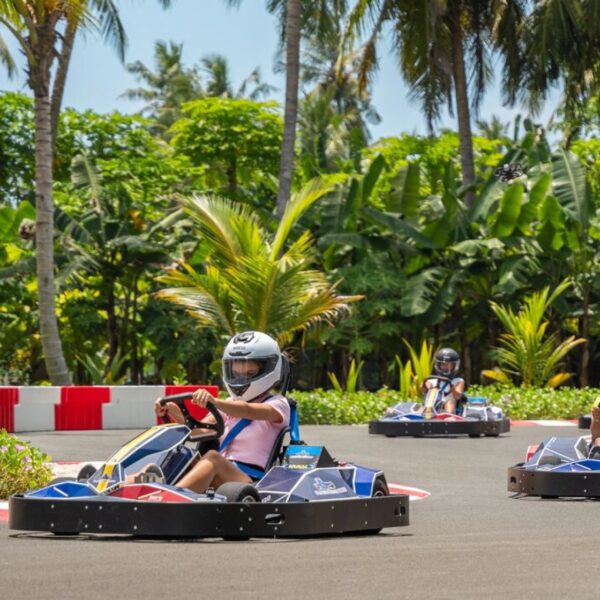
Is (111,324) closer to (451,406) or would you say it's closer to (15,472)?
(451,406)

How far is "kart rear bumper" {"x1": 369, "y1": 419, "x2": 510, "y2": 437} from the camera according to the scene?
1808cm

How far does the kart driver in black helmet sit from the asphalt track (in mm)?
7821

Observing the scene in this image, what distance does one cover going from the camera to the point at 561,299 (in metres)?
27.0

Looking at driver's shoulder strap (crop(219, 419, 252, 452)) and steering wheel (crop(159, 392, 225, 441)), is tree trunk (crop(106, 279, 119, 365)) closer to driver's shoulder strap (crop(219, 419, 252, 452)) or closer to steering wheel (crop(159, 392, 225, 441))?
driver's shoulder strap (crop(219, 419, 252, 452))

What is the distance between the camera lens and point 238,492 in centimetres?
734

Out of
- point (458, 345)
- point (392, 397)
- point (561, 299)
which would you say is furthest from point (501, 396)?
point (458, 345)

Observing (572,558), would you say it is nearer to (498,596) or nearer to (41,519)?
(498,596)

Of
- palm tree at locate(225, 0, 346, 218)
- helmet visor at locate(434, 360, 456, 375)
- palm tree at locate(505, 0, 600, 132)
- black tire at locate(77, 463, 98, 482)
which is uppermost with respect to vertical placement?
palm tree at locate(505, 0, 600, 132)

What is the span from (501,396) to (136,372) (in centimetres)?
1124


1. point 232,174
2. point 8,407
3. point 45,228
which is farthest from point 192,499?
point 232,174

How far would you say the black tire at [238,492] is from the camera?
7344 millimetres

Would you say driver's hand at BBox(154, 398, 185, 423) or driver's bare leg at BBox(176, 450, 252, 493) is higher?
driver's hand at BBox(154, 398, 185, 423)

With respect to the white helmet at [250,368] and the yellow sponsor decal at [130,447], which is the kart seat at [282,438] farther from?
the yellow sponsor decal at [130,447]

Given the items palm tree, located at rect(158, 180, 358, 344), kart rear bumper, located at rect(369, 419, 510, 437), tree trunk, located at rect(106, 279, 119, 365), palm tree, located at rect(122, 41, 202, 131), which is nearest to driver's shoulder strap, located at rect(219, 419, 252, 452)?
kart rear bumper, located at rect(369, 419, 510, 437)
